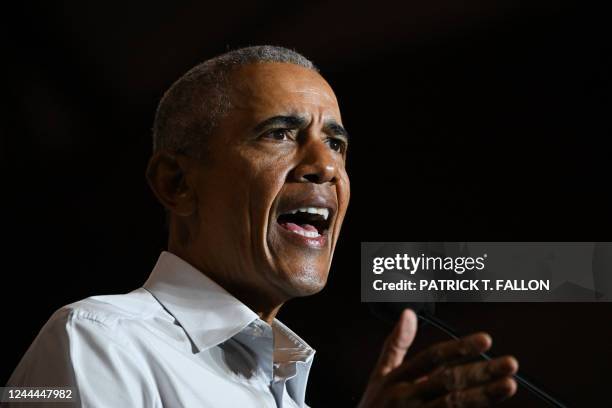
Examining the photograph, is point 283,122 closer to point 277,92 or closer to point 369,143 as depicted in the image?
point 277,92

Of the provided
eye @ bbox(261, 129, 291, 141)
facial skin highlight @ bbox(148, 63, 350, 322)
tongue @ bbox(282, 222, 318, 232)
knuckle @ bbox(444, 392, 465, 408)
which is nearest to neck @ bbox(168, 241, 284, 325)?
facial skin highlight @ bbox(148, 63, 350, 322)

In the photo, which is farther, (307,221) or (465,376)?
(307,221)

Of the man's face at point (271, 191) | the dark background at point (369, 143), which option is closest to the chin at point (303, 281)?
the man's face at point (271, 191)

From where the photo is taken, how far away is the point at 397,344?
0.84 metres

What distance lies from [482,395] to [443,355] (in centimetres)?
5

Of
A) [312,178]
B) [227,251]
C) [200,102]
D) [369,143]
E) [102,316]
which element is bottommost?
[102,316]

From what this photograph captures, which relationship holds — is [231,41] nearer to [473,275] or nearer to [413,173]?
[413,173]

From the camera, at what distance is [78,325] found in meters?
1.00

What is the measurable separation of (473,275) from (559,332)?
8.4 inches

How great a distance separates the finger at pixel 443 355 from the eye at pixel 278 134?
0.54m

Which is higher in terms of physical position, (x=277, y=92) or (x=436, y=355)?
(x=277, y=92)

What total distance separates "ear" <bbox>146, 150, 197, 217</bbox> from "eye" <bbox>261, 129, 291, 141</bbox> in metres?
0.14

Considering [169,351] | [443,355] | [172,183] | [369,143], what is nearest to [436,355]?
[443,355]

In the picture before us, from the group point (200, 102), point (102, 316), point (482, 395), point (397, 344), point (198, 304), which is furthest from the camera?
point (200, 102)
